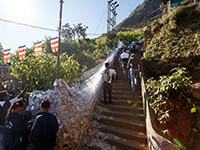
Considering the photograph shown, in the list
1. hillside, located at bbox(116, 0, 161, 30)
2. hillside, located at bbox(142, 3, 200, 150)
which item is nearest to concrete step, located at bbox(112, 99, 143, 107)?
hillside, located at bbox(142, 3, 200, 150)

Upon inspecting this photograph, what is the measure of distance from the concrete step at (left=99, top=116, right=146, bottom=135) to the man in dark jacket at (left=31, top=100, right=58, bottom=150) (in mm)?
2311

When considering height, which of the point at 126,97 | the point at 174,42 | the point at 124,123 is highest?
the point at 174,42

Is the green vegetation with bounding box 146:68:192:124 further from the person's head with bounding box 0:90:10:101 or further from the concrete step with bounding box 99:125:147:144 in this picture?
the person's head with bounding box 0:90:10:101

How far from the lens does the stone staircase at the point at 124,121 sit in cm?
498

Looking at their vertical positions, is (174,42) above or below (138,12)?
below

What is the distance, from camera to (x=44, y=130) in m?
3.78

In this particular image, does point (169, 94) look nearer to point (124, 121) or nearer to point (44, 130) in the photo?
point (124, 121)

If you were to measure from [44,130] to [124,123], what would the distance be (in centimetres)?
252

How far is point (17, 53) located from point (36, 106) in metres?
5.48

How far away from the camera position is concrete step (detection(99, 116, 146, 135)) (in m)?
5.39

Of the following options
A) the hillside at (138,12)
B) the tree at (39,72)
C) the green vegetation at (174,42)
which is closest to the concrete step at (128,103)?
the tree at (39,72)

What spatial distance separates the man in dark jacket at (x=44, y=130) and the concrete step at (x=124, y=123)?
231cm

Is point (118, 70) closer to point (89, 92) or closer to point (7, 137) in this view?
point (89, 92)

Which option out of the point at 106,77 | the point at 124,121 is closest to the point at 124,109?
the point at 124,121
